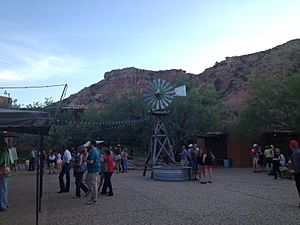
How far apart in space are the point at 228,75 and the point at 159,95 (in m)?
58.6

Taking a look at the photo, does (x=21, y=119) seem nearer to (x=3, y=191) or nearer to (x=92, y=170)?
(x=3, y=191)

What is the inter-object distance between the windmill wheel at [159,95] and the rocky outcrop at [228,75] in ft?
95.3

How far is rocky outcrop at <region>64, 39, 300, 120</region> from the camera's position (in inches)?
2584

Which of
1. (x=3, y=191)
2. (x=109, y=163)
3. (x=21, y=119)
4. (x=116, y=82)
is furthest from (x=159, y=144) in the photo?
(x=116, y=82)

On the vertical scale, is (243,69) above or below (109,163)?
above

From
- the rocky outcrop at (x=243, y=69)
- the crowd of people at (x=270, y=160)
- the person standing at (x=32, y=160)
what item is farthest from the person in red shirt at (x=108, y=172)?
the rocky outcrop at (x=243, y=69)

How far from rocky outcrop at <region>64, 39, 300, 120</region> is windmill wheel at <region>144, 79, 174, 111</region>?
2903 cm

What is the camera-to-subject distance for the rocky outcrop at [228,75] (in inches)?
2584

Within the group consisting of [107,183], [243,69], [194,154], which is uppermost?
[243,69]

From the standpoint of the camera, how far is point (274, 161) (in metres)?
19.9

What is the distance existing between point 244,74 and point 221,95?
7.16 meters

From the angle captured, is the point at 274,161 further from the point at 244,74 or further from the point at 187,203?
the point at 244,74

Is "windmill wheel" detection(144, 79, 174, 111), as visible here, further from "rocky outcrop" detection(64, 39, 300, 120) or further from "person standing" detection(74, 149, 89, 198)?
"rocky outcrop" detection(64, 39, 300, 120)

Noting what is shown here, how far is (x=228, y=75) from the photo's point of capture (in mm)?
79250
